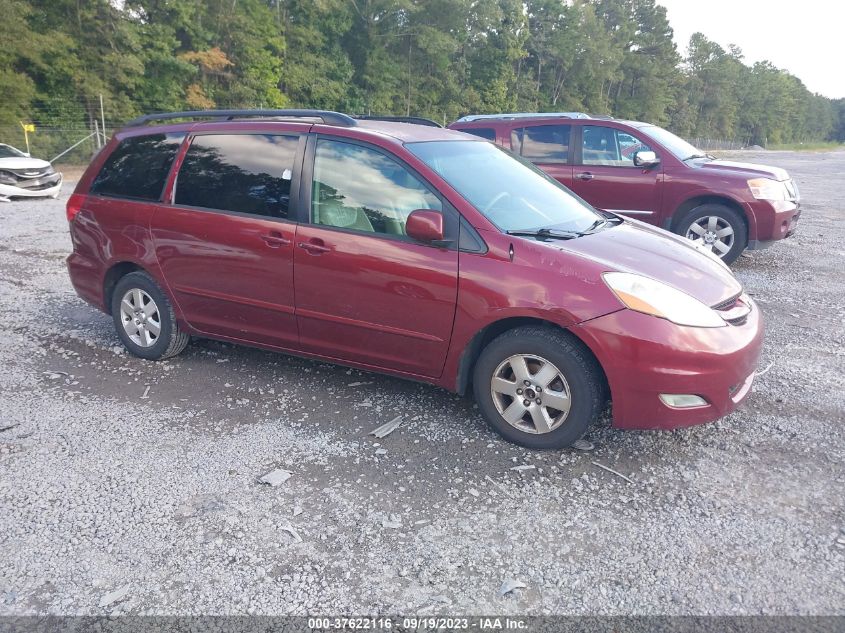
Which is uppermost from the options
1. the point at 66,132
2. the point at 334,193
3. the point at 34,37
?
the point at 34,37

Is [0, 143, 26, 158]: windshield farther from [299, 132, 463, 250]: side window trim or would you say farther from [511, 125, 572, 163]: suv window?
[299, 132, 463, 250]: side window trim

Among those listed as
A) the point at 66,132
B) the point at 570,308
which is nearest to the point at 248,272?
the point at 570,308

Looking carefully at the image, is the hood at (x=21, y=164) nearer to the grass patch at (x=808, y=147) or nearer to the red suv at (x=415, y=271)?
the red suv at (x=415, y=271)

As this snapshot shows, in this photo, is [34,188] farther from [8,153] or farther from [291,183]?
[291,183]

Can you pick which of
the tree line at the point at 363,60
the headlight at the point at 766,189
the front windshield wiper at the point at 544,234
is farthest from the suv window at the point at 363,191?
the tree line at the point at 363,60

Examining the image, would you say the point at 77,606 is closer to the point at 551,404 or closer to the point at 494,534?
the point at 494,534

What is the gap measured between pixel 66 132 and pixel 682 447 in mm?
29193

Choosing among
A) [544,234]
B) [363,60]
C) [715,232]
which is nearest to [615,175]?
[715,232]

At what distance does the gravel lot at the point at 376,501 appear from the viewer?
254 centimetres

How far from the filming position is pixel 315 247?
13.2ft

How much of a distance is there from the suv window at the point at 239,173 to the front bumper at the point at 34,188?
12475mm

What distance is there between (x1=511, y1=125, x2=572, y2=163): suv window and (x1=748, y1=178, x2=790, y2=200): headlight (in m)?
2.34

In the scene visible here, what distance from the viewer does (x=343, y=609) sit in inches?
96.3

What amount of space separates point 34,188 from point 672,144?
45.5 feet
